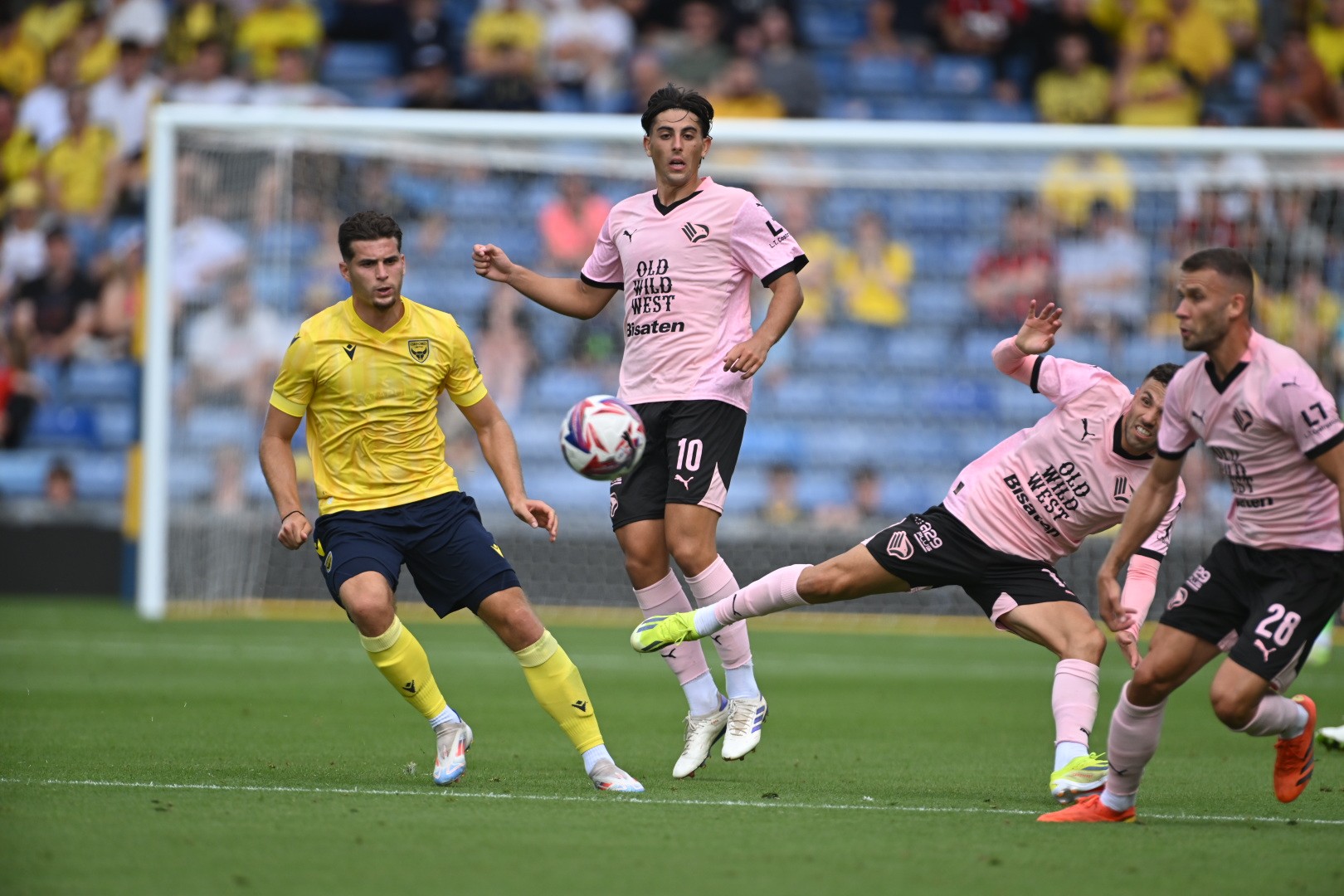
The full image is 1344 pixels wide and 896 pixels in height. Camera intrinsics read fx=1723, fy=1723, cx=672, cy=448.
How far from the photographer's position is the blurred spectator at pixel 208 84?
59.2 feet

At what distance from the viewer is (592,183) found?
1620 centimetres

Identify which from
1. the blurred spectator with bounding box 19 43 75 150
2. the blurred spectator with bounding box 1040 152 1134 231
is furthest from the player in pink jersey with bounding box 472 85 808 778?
the blurred spectator with bounding box 19 43 75 150

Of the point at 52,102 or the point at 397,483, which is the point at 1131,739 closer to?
the point at 397,483

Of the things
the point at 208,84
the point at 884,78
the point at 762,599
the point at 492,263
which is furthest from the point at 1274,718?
the point at 208,84

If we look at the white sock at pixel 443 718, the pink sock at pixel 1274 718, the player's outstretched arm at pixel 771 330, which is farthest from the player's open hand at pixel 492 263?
the pink sock at pixel 1274 718

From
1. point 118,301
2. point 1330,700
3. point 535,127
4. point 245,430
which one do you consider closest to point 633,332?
point 1330,700

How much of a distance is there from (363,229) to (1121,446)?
3.06 metres

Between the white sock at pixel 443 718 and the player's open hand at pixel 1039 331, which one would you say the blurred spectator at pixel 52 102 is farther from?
the player's open hand at pixel 1039 331

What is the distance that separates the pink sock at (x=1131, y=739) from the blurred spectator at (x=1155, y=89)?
41.6 ft

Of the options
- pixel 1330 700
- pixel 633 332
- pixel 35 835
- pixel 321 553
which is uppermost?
pixel 633 332

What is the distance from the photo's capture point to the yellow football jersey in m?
6.82

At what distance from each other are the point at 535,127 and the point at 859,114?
558 centimetres

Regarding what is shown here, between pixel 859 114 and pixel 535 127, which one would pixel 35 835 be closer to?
pixel 535 127

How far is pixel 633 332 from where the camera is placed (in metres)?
7.38
